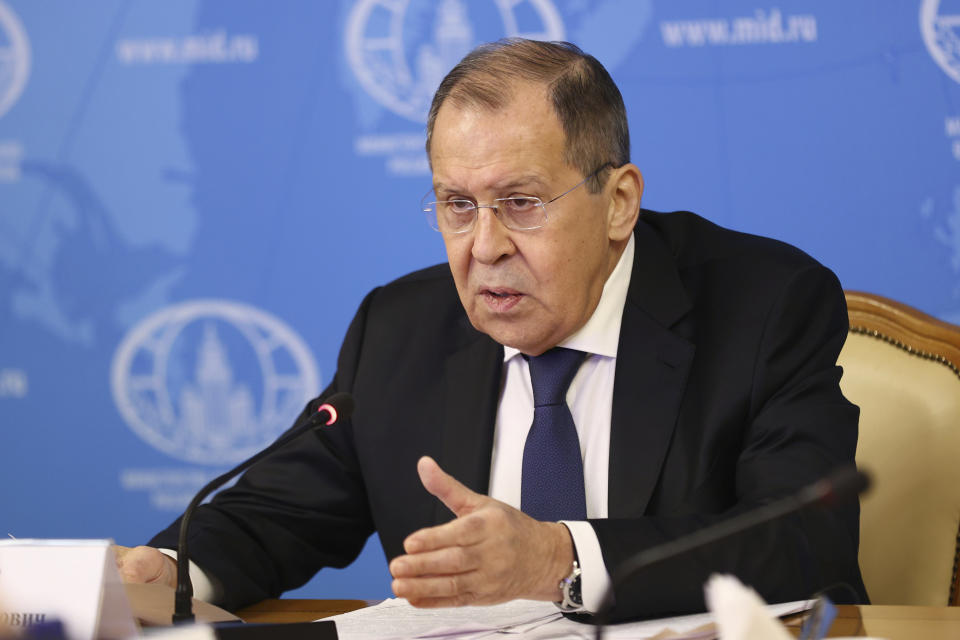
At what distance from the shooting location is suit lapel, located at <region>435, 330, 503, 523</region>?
206cm

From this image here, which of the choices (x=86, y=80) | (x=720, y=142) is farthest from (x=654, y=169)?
(x=86, y=80)

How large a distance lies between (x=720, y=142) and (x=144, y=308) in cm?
196

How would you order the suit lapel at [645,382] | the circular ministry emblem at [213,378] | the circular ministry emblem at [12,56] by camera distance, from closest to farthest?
the suit lapel at [645,382] < the circular ministry emblem at [213,378] < the circular ministry emblem at [12,56]

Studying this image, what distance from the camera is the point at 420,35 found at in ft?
10.8

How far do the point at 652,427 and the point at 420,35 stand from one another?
5.86ft

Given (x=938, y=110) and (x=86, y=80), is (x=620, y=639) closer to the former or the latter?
(x=938, y=110)

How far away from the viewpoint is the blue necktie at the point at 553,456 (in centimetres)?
195

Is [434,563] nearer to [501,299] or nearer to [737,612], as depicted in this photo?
[737,612]

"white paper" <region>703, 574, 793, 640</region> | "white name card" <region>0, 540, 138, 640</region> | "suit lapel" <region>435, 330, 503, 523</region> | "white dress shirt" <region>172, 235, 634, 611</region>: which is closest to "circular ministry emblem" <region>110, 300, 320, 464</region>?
"suit lapel" <region>435, 330, 503, 523</region>

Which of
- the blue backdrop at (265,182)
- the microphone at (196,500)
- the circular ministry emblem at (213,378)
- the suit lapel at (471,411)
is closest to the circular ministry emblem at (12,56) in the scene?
the blue backdrop at (265,182)

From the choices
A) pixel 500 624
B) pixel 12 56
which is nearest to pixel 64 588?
pixel 500 624

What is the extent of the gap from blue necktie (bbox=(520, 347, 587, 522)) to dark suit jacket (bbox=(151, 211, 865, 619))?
0.07 metres

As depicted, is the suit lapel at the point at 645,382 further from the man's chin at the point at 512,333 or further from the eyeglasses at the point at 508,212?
the eyeglasses at the point at 508,212

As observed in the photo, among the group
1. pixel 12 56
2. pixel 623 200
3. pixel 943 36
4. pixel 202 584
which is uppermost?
pixel 12 56
